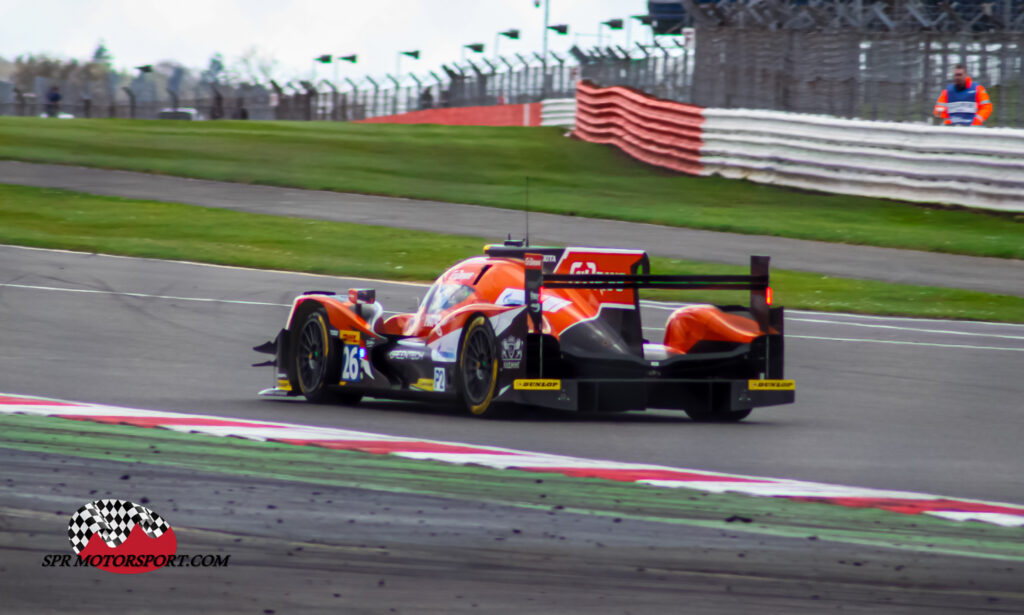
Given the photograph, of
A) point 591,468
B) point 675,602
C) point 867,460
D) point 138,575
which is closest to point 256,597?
point 138,575

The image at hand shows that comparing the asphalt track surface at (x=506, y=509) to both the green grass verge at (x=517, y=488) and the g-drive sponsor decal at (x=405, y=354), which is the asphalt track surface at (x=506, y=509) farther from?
the g-drive sponsor decal at (x=405, y=354)

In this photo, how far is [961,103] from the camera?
80.9ft

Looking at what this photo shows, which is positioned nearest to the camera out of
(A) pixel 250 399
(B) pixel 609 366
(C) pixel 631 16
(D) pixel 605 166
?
(B) pixel 609 366

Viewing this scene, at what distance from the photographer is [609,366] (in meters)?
9.38

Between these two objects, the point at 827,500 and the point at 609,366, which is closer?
the point at 827,500

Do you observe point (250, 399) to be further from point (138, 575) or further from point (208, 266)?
point (208, 266)

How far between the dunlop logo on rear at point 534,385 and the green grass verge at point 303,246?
8.39m

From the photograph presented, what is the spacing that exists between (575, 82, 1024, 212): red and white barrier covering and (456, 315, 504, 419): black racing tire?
1557 cm

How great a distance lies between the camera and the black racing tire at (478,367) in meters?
9.23

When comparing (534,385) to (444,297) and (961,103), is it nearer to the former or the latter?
(444,297)

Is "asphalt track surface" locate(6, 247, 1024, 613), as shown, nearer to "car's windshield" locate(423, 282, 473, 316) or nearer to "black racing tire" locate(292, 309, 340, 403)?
"black racing tire" locate(292, 309, 340, 403)

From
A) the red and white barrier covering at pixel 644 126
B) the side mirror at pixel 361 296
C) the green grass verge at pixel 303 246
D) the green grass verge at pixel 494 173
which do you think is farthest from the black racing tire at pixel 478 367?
the red and white barrier covering at pixel 644 126

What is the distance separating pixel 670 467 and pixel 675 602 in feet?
8.86

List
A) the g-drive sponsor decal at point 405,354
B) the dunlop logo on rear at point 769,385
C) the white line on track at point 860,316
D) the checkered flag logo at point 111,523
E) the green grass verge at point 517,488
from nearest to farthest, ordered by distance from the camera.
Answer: the checkered flag logo at point 111,523, the green grass verge at point 517,488, the dunlop logo on rear at point 769,385, the g-drive sponsor decal at point 405,354, the white line on track at point 860,316
